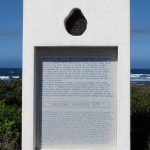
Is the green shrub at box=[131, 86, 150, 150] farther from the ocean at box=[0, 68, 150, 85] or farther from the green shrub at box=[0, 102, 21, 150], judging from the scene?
the ocean at box=[0, 68, 150, 85]

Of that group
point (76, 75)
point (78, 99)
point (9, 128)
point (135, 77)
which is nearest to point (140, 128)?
point (78, 99)

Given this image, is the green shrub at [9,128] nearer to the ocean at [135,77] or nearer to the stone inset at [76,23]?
the stone inset at [76,23]

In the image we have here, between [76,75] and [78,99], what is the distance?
362mm

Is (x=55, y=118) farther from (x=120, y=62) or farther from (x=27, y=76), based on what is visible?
(x=120, y=62)

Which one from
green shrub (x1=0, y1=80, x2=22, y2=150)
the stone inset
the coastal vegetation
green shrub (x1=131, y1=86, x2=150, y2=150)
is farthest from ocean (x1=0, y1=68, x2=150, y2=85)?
the stone inset

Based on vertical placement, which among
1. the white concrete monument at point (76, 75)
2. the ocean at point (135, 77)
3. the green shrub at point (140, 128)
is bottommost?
the green shrub at point (140, 128)

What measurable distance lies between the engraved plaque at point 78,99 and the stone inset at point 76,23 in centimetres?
28

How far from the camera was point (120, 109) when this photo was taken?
21.9ft

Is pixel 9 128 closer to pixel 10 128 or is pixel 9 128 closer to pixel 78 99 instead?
pixel 10 128

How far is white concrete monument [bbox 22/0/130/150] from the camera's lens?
6.68 metres

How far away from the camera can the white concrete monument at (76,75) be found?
6.68 meters

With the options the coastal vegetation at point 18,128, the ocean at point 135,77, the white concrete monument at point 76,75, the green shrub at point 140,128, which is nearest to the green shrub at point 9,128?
the coastal vegetation at point 18,128

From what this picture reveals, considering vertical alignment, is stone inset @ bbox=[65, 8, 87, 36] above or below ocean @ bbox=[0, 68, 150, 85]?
below

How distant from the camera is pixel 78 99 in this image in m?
6.84
